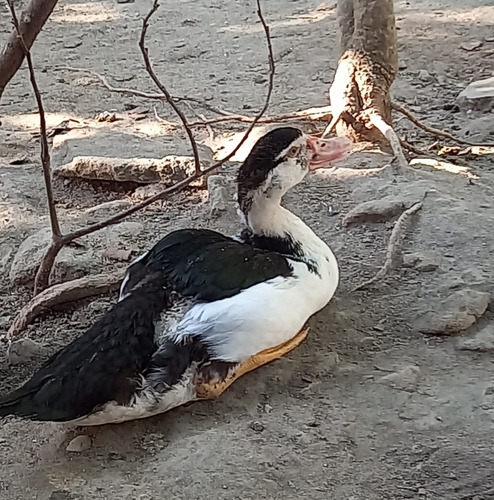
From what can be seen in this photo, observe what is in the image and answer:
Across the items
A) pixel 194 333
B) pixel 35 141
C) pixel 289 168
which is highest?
pixel 289 168

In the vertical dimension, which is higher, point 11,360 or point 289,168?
point 289,168

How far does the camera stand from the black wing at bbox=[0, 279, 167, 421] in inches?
→ 103

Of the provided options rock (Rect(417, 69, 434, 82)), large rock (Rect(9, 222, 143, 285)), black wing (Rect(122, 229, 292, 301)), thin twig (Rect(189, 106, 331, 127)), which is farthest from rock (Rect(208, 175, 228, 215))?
rock (Rect(417, 69, 434, 82))

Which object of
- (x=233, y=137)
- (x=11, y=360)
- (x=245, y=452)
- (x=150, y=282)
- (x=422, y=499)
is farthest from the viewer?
(x=233, y=137)

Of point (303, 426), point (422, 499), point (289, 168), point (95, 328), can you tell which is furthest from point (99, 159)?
point (422, 499)

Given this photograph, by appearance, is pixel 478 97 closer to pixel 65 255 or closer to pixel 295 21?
pixel 295 21

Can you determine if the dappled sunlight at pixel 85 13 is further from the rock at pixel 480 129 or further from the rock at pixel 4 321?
the rock at pixel 4 321

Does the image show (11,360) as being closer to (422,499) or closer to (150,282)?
(150,282)

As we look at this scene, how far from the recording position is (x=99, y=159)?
4.79 metres

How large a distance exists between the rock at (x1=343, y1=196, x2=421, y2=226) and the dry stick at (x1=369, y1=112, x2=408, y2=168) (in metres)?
0.43

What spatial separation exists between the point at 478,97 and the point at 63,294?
10.1 feet

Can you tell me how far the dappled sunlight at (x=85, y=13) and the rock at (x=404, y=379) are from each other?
6.09 m

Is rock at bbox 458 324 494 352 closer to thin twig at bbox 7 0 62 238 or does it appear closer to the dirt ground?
the dirt ground

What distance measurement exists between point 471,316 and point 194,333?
3.39 feet
